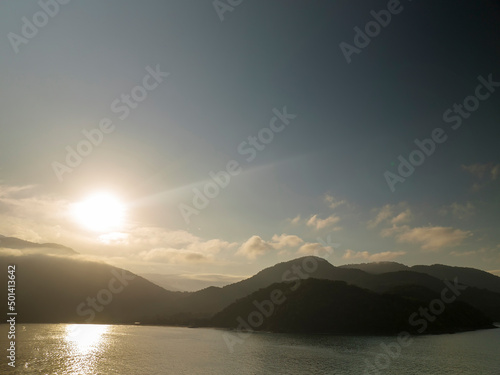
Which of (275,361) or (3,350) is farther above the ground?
(3,350)

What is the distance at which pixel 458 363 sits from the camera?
10212cm

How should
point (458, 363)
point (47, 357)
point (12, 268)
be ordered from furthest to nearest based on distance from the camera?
point (47, 357), point (458, 363), point (12, 268)

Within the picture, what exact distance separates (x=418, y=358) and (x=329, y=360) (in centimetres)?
3506

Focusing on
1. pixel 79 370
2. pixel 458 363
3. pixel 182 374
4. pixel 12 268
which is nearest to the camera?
pixel 12 268

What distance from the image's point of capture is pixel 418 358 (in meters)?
111

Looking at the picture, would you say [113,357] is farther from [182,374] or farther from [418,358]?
[418,358]

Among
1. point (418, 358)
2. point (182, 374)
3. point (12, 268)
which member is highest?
point (12, 268)

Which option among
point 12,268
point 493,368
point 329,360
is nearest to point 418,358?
point 493,368

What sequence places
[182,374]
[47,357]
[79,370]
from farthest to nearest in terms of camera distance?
[47,357], [79,370], [182,374]

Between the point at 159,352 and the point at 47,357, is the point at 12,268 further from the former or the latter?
the point at 159,352

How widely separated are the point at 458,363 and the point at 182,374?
91.4m

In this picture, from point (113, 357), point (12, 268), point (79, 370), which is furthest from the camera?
point (113, 357)

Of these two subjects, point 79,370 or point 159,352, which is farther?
point 159,352

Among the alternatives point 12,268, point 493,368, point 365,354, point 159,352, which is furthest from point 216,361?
point 493,368
